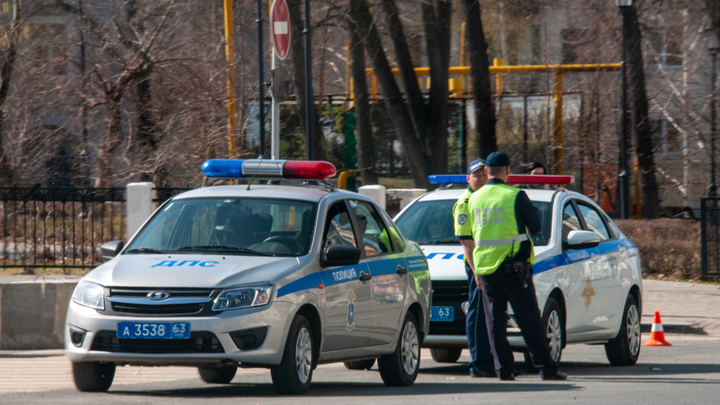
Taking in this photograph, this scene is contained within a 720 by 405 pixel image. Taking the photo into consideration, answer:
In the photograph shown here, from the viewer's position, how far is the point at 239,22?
27.6m

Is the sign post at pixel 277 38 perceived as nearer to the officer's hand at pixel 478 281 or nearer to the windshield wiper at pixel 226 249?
the officer's hand at pixel 478 281

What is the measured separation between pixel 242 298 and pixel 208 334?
0.33m

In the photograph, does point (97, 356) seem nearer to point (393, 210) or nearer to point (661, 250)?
point (393, 210)

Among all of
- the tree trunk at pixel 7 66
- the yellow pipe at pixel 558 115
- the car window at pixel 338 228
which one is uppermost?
the tree trunk at pixel 7 66

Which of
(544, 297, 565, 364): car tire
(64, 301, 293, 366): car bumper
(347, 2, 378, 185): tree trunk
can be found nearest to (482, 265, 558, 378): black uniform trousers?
(544, 297, 565, 364): car tire

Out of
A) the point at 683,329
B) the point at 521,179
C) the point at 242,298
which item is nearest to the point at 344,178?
the point at 683,329

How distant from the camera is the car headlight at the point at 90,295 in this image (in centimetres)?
716

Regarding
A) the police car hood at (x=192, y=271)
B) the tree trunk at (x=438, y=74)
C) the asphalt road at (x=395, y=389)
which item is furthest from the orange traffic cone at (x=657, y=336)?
the tree trunk at (x=438, y=74)

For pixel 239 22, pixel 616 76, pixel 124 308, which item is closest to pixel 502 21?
pixel 616 76

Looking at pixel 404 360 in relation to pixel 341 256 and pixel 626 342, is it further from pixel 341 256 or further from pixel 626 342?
pixel 626 342

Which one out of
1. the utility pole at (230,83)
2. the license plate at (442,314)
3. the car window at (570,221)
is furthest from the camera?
the utility pole at (230,83)

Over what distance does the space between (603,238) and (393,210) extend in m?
6.05

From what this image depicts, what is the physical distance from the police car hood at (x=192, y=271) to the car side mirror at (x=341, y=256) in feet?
0.94

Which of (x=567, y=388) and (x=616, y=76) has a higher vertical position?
(x=616, y=76)
